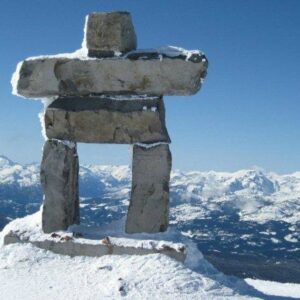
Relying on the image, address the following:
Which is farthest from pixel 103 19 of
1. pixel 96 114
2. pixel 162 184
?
pixel 162 184

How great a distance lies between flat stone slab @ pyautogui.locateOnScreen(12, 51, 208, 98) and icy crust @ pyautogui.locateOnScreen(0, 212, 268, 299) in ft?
10.9

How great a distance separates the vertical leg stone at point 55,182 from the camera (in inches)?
472

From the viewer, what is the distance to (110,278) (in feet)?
33.2

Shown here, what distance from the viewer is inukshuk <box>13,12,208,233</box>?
11.5 metres

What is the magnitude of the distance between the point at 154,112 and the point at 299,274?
128m

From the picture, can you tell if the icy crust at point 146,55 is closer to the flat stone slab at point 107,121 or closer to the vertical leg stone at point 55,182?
the flat stone slab at point 107,121

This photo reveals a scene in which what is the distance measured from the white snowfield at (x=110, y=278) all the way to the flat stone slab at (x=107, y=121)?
2.47 m

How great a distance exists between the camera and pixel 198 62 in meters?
11.3

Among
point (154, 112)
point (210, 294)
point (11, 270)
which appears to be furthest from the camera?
point (154, 112)

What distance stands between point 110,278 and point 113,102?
401 centimetres

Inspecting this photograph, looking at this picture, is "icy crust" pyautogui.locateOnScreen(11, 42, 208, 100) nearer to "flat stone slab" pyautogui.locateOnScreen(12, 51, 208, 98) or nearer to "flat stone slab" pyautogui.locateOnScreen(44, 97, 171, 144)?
"flat stone slab" pyautogui.locateOnScreen(12, 51, 208, 98)

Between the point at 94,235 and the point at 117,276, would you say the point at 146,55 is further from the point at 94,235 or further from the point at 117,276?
the point at 117,276

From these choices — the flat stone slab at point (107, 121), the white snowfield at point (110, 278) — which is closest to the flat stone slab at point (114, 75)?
the flat stone slab at point (107, 121)

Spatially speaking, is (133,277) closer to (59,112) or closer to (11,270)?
(11,270)
